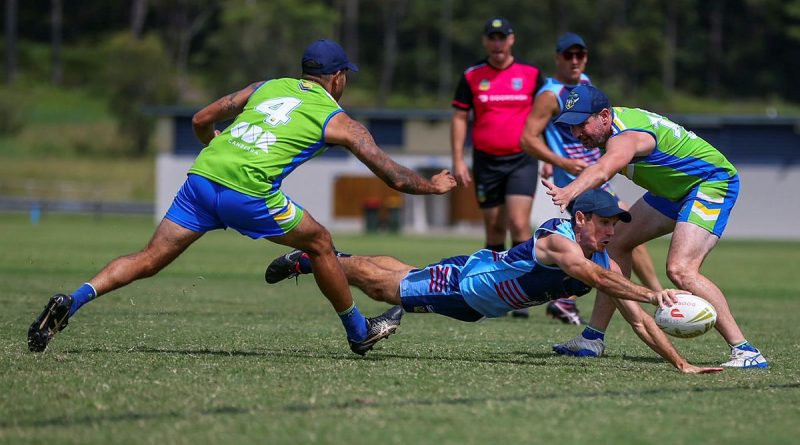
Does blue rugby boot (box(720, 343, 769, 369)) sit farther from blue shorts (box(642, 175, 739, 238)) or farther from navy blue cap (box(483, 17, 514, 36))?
navy blue cap (box(483, 17, 514, 36))

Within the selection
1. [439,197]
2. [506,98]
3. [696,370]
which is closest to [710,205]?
[696,370]

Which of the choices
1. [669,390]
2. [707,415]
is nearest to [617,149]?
[669,390]

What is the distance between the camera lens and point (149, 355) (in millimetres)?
8070

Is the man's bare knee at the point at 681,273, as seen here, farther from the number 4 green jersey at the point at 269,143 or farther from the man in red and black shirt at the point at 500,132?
the man in red and black shirt at the point at 500,132

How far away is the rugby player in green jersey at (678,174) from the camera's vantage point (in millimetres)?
7973

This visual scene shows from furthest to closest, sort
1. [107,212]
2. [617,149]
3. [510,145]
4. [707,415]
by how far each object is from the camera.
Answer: [107,212], [510,145], [617,149], [707,415]

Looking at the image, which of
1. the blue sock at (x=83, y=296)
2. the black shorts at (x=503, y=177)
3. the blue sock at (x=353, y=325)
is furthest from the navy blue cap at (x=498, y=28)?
the blue sock at (x=83, y=296)

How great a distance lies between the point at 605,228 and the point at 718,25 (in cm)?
8798

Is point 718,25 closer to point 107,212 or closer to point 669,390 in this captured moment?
point 107,212

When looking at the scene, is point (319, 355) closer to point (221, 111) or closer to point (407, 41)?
point (221, 111)

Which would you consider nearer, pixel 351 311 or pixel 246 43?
pixel 351 311

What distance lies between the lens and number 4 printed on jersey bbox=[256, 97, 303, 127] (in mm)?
7855

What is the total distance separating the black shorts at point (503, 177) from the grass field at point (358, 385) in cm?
118

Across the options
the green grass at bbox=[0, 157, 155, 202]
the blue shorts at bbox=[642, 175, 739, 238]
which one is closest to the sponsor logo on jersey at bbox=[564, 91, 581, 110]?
the blue shorts at bbox=[642, 175, 739, 238]
